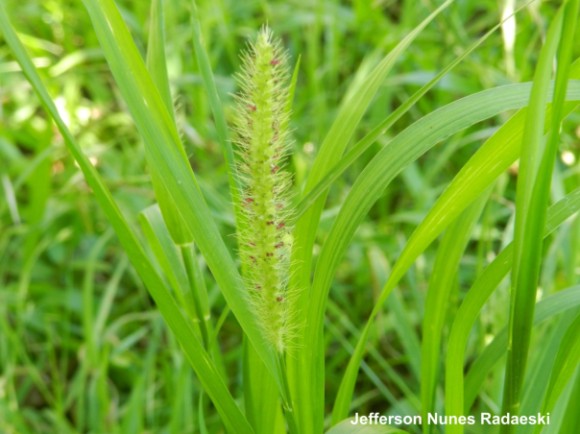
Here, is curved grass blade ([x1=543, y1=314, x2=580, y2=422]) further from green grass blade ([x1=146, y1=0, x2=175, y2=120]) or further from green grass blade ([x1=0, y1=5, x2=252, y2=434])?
green grass blade ([x1=146, y1=0, x2=175, y2=120])

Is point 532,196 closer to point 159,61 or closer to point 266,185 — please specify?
point 266,185

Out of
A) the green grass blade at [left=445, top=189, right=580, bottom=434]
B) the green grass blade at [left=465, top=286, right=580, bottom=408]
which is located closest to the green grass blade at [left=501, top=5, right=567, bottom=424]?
the green grass blade at [left=445, top=189, right=580, bottom=434]

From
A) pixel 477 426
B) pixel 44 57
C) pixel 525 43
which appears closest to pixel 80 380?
pixel 477 426

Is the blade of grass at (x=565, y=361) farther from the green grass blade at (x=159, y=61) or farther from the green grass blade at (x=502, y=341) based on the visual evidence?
the green grass blade at (x=159, y=61)

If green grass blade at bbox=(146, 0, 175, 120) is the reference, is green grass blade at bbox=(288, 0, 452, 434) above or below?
below

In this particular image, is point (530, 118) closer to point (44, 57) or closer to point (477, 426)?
point (477, 426)

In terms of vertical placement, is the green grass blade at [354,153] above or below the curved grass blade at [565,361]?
above

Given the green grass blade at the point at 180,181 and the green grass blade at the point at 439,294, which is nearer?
the green grass blade at the point at 180,181

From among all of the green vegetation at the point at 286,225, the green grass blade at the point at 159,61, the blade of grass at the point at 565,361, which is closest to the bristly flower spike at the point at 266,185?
the green vegetation at the point at 286,225
